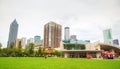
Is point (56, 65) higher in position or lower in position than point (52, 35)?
lower

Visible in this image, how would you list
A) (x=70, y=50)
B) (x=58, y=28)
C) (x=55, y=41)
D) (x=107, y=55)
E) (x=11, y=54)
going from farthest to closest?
(x=58, y=28)
(x=55, y=41)
(x=70, y=50)
(x=11, y=54)
(x=107, y=55)

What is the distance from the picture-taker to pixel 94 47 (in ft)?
206

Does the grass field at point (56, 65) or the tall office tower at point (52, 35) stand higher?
the tall office tower at point (52, 35)

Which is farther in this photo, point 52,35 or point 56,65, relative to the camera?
point 52,35

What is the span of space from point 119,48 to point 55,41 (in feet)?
255

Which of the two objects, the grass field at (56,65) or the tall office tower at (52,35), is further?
the tall office tower at (52,35)

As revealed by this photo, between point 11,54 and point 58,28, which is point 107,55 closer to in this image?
point 11,54

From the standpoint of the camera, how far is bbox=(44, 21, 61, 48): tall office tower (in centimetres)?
13398

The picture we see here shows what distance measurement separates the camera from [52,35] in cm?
13888

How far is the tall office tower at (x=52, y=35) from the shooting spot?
440 feet

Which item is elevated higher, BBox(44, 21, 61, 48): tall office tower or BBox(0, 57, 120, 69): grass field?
BBox(44, 21, 61, 48): tall office tower

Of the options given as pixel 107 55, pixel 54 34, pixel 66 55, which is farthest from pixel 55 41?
pixel 107 55

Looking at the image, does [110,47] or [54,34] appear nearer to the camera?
[110,47]

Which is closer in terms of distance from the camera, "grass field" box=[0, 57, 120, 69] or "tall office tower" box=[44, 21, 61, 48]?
"grass field" box=[0, 57, 120, 69]
